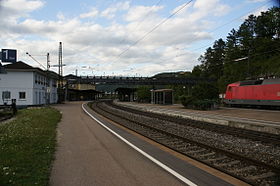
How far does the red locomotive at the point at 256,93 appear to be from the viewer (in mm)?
28172

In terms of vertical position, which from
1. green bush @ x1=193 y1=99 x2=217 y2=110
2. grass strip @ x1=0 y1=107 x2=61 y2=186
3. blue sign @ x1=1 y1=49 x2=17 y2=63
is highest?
blue sign @ x1=1 y1=49 x2=17 y2=63

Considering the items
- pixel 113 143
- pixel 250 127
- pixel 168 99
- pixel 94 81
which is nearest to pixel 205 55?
pixel 94 81

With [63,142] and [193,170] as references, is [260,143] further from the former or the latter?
[63,142]

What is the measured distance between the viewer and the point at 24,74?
43156 mm

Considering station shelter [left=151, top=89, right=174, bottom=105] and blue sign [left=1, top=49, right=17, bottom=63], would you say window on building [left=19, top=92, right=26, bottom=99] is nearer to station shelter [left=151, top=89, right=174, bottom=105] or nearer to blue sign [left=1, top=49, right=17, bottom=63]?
station shelter [left=151, top=89, right=174, bottom=105]

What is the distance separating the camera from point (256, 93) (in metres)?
30.8

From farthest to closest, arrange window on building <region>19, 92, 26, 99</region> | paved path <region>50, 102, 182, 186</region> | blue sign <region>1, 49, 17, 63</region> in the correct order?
1. window on building <region>19, 92, 26, 99</region>
2. blue sign <region>1, 49, 17, 63</region>
3. paved path <region>50, 102, 182, 186</region>

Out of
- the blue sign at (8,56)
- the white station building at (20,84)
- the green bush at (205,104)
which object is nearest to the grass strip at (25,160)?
the blue sign at (8,56)

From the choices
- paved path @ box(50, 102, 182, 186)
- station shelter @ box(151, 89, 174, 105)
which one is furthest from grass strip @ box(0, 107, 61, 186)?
station shelter @ box(151, 89, 174, 105)

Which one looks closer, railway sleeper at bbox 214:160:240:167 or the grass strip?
the grass strip

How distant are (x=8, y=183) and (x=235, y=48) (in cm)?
6398

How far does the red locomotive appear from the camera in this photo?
28.2 m

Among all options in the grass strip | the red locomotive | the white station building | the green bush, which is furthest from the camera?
the white station building

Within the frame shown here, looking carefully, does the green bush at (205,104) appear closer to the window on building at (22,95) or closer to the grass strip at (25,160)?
the grass strip at (25,160)
